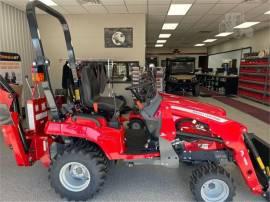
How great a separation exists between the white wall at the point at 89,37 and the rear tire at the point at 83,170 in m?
5.35

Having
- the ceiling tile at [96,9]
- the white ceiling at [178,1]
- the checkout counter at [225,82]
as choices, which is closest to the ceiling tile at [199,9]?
the white ceiling at [178,1]

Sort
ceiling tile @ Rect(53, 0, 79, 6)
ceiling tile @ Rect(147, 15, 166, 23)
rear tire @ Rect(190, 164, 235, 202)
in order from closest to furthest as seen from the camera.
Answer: rear tire @ Rect(190, 164, 235, 202)
ceiling tile @ Rect(53, 0, 79, 6)
ceiling tile @ Rect(147, 15, 166, 23)

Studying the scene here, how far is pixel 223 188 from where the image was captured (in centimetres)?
226

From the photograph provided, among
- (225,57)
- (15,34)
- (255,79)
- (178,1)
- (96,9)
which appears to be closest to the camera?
(178,1)

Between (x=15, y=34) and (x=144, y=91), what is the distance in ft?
17.0

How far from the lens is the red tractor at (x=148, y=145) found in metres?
2.23

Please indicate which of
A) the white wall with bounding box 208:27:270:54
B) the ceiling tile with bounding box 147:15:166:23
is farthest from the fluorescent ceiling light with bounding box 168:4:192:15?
the white wall with bounding box 208:27:270:54

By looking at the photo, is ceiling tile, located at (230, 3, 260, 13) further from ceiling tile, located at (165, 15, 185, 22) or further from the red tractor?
the red tractor

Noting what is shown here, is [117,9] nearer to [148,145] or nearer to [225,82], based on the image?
[148,145]

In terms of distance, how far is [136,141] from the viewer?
270cm

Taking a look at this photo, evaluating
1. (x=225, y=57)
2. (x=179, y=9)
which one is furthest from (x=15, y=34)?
(x=225, y=57)

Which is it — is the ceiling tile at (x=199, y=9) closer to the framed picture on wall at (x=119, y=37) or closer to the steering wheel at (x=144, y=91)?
the framed picture on wall at (x=119, y=37)

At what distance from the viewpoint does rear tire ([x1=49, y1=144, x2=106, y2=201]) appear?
229 centimetres

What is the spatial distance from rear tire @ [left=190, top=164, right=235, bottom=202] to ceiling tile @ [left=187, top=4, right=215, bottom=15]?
526 cm
